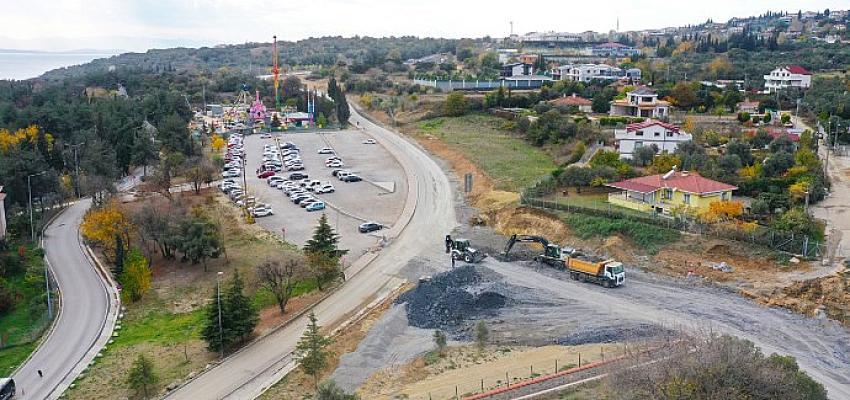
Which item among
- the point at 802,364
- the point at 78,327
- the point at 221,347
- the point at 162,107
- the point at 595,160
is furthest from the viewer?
the point at 162,107

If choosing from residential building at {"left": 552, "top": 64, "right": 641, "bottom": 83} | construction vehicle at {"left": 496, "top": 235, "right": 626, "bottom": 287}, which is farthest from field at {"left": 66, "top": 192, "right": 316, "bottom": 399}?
residential building at {"left": 552, "top": 64, "right": 641, "bottom": 83}

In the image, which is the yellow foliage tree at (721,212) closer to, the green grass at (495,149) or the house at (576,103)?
the green grass at (495,149)

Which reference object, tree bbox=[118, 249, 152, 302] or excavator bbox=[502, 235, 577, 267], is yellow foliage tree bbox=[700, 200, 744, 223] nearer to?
excavator bbox=[502, 235, 577, 267]

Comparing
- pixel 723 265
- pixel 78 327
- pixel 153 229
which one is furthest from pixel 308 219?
pixel 723 265

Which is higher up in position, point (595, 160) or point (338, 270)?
point (595, 160)

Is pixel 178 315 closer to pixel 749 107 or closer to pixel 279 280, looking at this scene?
pixel 279 280

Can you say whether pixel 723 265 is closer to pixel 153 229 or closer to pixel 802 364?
pixel 802 364

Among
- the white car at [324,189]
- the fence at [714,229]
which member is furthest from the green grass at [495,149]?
the white car at [324,189]

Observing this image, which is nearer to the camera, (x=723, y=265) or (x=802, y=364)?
(x=802, y=364)

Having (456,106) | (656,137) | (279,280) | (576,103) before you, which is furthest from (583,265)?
(456,106)

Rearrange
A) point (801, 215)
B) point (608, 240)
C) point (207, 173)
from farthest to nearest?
point (207, 173), point (608, 240), point (801, 215)
